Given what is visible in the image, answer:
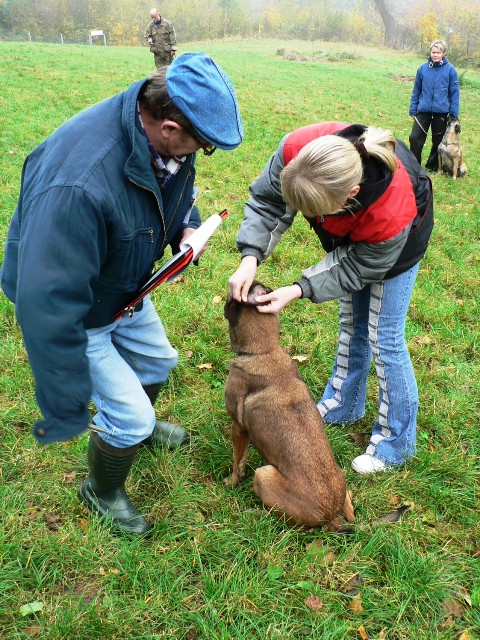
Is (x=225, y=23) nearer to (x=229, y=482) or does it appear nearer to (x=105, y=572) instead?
(x=229, y=482)

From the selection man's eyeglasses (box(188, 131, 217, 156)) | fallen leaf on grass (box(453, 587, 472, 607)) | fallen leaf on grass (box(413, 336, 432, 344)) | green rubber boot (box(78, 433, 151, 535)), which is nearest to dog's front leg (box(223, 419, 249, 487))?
green rubber boot (box(78, 433, 151, 535))

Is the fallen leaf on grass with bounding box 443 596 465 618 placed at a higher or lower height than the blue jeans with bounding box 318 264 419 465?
lower

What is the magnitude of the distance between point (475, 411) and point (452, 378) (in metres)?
0.41

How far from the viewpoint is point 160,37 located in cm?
1717

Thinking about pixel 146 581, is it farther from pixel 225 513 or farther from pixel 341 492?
pixel 341 492

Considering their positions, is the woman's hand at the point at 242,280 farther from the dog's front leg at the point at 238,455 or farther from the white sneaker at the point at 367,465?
the white sneaker at the point at 367,465

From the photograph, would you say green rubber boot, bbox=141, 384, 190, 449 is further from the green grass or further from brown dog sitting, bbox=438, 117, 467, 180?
brown dog sitting, bbox=438, 117, 467, 180

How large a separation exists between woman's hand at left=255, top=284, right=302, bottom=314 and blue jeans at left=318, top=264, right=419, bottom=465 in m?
0.56

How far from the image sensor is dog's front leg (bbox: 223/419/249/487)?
346cm

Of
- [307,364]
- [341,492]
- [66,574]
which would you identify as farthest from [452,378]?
[66,574]

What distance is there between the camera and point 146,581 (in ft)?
9.26

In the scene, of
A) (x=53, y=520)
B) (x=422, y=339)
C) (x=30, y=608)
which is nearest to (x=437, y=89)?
(x=422, y=339)

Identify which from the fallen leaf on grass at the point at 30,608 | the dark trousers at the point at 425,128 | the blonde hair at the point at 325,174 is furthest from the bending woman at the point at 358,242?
the dark trousers at the point at 425,128

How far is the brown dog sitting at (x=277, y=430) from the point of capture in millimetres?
3045
